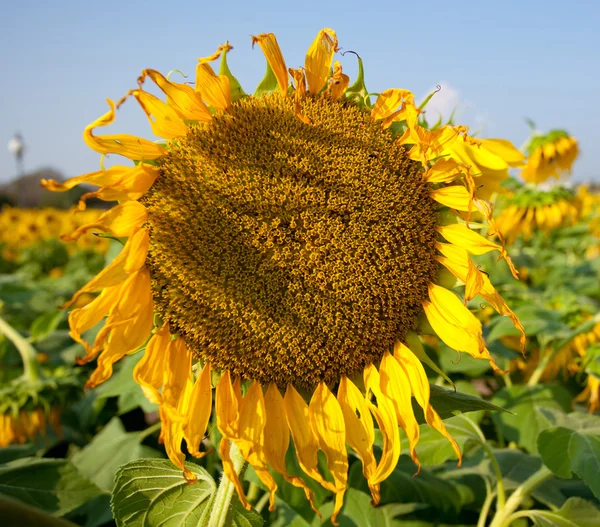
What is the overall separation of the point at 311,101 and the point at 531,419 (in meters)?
1.66

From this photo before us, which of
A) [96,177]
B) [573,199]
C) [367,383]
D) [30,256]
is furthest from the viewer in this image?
[30,256]

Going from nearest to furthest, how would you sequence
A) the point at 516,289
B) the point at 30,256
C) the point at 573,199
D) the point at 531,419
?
the point at 531,419
the point at 516,289
the point at 573,199
the point at 30,256

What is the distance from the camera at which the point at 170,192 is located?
122cm

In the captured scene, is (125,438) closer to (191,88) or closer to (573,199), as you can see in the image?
(191,88)

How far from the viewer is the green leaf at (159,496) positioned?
1.24 meters

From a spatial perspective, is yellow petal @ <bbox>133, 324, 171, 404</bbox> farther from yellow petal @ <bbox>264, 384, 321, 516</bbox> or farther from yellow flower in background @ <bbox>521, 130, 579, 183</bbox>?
yellow flower in background @ <bbox>521, 130, 579, 183</bbox>

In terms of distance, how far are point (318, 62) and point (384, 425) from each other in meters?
0.84

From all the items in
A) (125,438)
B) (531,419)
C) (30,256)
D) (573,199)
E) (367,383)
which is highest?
(573,199)

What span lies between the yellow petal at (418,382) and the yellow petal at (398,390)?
1cm

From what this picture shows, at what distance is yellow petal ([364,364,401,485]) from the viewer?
1.24m

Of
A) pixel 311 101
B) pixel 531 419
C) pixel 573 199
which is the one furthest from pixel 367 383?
pixel 573 199

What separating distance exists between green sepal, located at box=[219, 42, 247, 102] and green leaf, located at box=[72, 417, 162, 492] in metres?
1.47

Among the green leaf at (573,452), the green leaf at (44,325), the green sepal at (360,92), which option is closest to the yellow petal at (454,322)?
the green sepal at (360,92)

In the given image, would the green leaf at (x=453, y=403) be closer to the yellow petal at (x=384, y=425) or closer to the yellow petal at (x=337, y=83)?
the yellow petal at (x=384, y=425)
